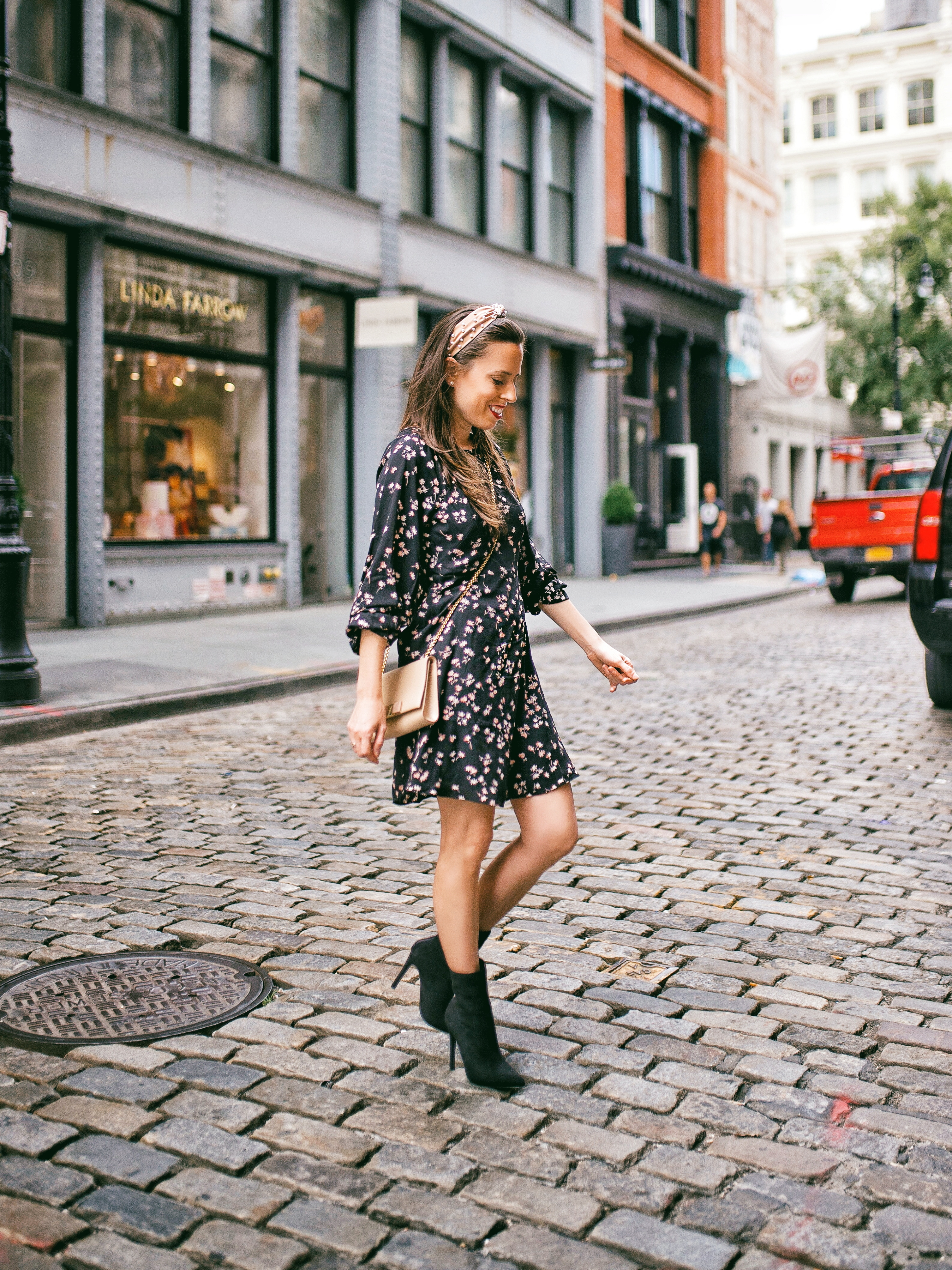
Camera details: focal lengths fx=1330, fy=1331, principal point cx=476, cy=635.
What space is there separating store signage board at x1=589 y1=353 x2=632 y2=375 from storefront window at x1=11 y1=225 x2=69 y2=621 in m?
12.1

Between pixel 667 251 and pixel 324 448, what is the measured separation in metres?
14.1

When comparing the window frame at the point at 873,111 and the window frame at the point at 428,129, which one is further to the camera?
the window frame at the point at 873,111

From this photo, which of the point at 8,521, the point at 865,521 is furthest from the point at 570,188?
the point at 8,521

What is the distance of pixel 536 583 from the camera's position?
3.45 meters

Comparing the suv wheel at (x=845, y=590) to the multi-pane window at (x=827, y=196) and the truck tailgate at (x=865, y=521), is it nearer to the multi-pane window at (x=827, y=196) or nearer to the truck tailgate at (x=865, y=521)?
the truck tailgate at (x=865, y=521)

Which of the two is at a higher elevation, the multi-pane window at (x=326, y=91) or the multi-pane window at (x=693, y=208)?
the multi-pane window at (x=693, y=208)

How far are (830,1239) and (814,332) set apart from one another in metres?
28.2

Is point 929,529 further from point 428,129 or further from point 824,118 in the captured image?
point 824,118

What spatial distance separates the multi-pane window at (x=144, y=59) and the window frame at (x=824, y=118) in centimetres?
4916

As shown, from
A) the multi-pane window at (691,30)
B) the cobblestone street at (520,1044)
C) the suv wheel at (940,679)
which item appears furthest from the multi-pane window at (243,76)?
the multi-pane window at (691,30)

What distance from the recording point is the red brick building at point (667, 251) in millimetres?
25891

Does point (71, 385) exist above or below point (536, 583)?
above

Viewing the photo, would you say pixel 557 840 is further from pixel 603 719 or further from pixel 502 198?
pixel 502 198

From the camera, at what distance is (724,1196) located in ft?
8.66
